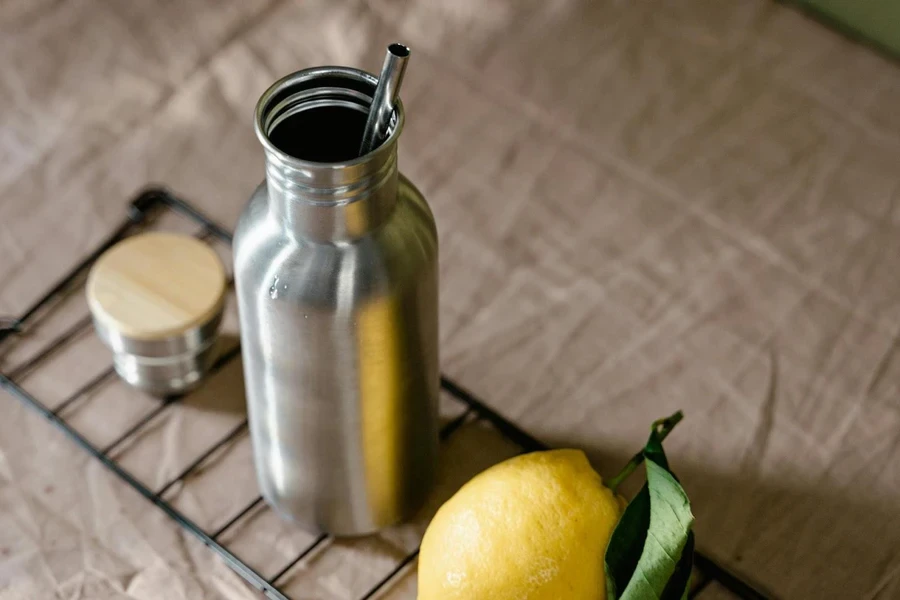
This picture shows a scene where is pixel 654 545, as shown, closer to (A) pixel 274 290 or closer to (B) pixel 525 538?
(B) pixel 525 538

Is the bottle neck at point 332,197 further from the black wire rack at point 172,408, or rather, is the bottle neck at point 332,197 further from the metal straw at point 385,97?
the black wire rack at point 172,408

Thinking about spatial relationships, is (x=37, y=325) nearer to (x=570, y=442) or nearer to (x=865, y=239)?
(x=570, y=442)

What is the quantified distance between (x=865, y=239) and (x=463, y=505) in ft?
1.13

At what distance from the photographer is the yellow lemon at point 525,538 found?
44cm

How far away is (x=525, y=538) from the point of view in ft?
1.45

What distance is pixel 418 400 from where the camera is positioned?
1.63 feet

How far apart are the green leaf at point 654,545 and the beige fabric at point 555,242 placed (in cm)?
10

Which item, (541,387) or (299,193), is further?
(541,387)

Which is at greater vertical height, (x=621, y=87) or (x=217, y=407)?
(x=621, y=87)

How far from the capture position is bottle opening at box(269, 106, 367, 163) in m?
0.43

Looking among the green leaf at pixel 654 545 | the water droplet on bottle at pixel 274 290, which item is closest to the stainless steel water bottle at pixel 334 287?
the water droplet on bottle at pixel 274 290

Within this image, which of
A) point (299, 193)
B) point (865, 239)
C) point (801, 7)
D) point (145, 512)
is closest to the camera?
point (299, 193)

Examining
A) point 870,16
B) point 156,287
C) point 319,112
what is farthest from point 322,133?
point 870,16

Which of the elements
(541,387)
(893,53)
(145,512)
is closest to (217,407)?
(145,512)
